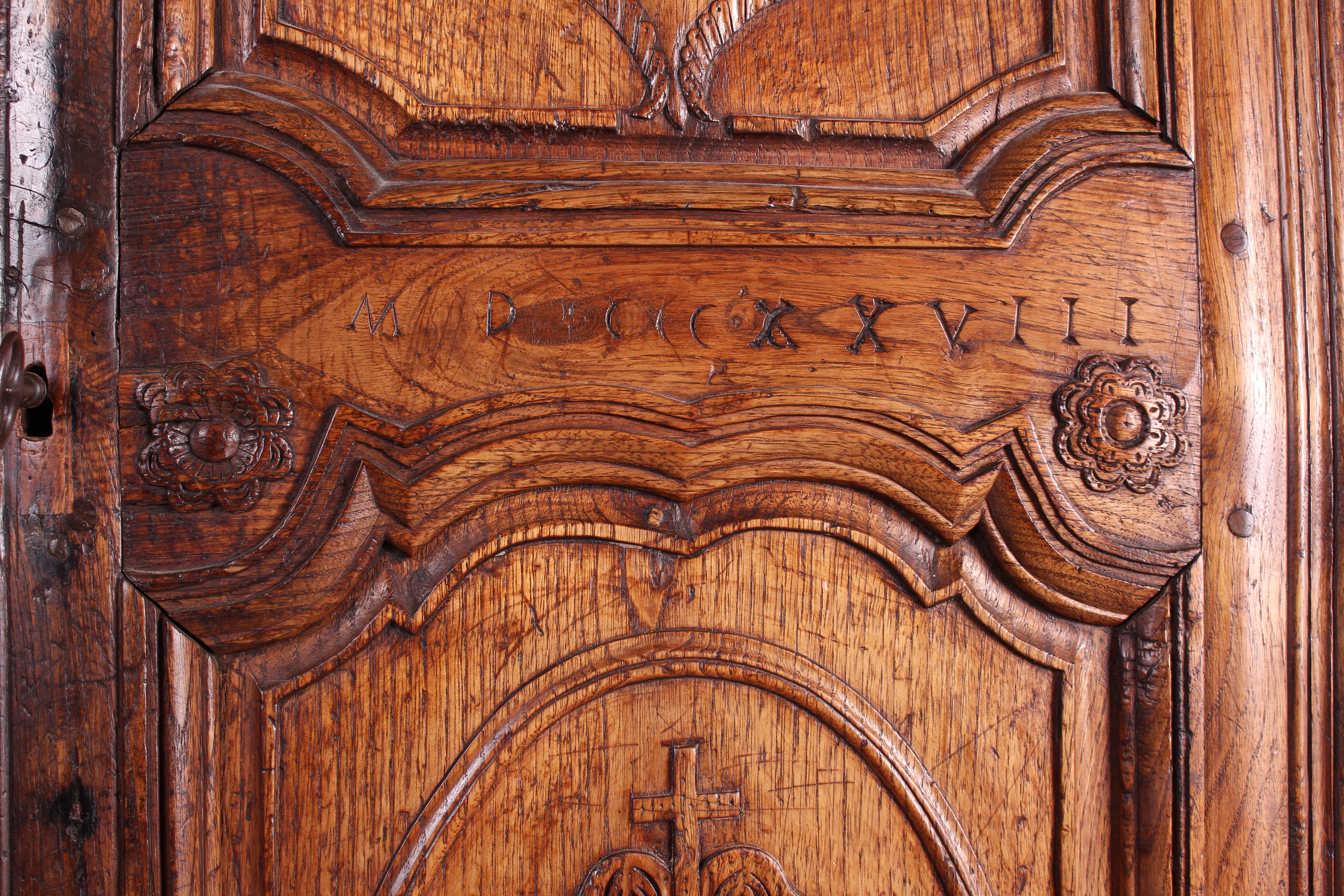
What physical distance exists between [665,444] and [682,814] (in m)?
0.35

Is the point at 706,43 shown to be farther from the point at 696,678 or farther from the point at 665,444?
the point at 696,678

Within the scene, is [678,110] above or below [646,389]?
above

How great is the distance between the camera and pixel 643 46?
765 millimetres

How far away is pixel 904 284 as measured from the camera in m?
0.74

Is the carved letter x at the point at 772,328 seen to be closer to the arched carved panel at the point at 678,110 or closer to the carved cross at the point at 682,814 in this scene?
the arched carved panel at the point at 678,110

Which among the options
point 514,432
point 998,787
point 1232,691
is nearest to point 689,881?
point 998,787

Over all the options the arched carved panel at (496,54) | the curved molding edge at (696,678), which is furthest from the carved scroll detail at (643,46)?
the curved molding edge at (696,678)

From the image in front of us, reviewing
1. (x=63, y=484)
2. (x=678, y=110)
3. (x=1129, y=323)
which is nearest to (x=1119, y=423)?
(x=1129, y=323)

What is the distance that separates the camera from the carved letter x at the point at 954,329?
29.2 inches

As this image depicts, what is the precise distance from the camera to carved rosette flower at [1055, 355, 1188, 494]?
0.75m

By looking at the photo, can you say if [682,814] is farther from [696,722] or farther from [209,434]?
[209,434]

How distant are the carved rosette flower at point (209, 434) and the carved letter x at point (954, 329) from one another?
597 mm

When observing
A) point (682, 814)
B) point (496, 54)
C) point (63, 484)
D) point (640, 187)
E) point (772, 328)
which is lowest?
point (682, 814)

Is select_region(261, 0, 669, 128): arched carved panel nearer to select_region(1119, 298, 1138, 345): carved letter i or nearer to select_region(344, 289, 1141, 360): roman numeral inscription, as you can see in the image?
select_region(344, 289, 1141, 360): roman numeral inscription
